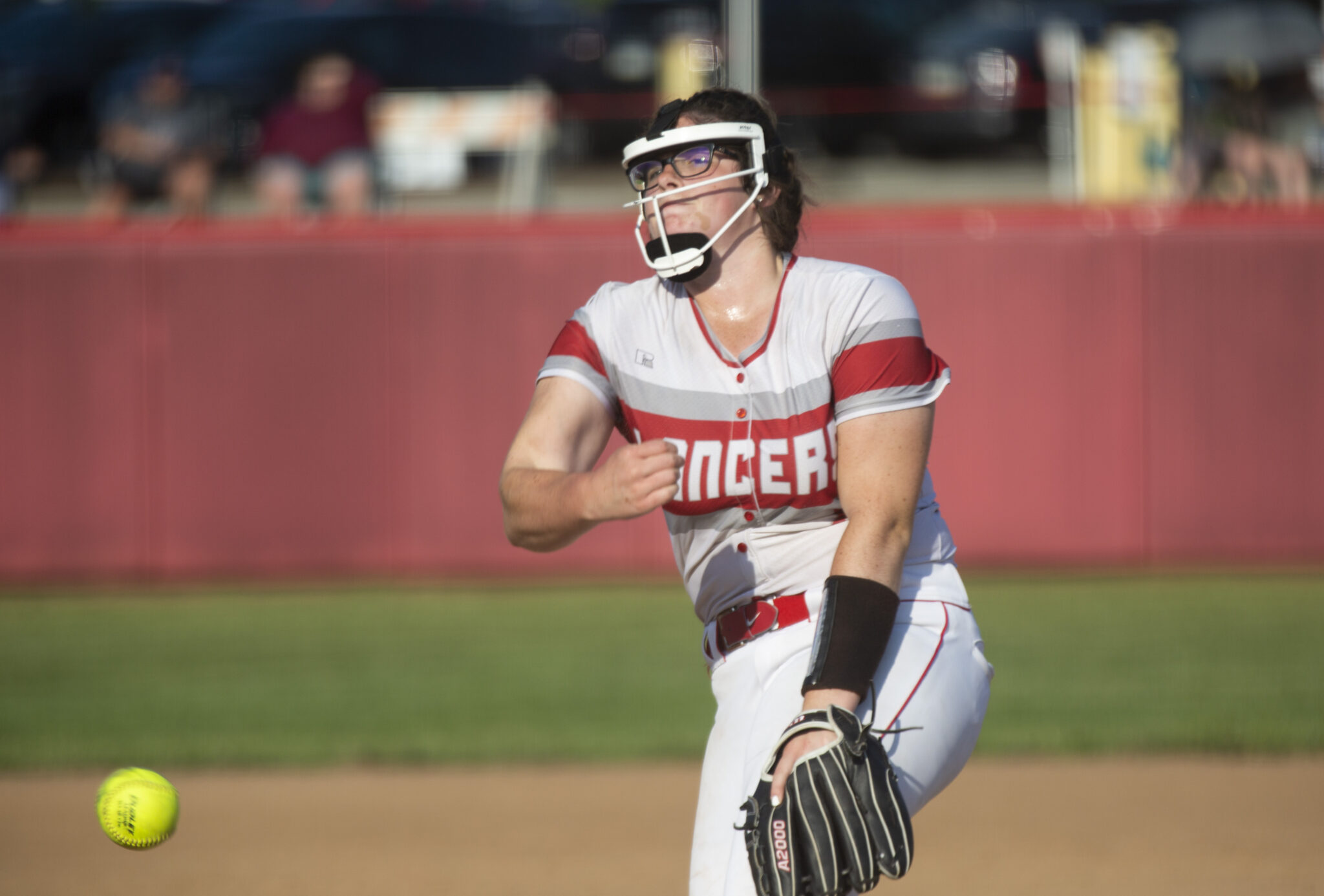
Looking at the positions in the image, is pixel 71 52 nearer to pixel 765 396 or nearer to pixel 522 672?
pixel 522 672

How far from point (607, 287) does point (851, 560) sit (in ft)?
2.78

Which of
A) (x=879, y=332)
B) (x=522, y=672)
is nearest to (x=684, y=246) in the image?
(x=879, y=332)

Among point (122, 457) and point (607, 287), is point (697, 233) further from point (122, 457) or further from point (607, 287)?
point (122, 457)

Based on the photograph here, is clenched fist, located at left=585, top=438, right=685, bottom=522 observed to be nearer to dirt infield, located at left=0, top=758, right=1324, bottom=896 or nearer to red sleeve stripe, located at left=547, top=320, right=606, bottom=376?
red sleeve stripe, located at left=547, top=320, right=606, bottom=376

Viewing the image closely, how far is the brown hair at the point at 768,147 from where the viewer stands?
118 inches

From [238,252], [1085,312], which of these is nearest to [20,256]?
[238,252]

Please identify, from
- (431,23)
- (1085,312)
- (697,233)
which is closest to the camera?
(697,233)

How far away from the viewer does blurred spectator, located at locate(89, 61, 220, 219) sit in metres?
11.6

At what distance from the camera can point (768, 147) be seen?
3031 millimetres

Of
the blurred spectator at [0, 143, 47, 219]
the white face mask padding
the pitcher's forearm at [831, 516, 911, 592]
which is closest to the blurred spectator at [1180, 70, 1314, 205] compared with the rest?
the white face mask padding

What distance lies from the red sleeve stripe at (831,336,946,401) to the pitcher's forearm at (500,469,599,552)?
54 centimetres

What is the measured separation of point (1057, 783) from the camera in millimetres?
5605

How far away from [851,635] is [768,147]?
1064mm

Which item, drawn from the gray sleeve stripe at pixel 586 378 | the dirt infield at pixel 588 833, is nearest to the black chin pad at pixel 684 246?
the gray sleeve stripe at pixel 586 378
